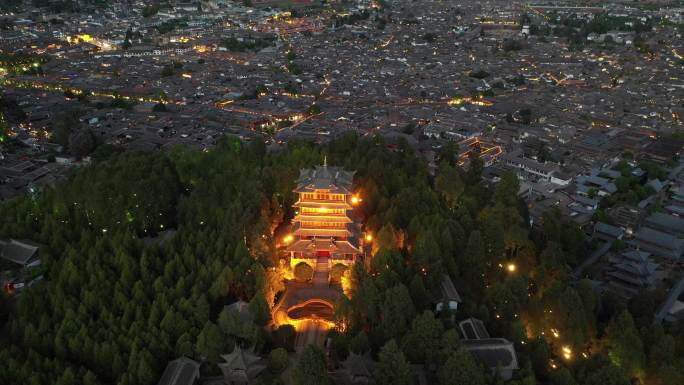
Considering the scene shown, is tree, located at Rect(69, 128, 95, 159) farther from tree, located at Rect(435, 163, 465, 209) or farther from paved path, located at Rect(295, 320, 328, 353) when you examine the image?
paved path, located at Rect(295, 320, 328, 353)

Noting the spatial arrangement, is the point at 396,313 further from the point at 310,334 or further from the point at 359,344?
the point at 310,334

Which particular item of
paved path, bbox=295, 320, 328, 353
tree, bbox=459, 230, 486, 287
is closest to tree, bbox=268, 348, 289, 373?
paved path, bbox=295, 320, 328, 353

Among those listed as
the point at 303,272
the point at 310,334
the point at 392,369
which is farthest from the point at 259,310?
the point at 392,369

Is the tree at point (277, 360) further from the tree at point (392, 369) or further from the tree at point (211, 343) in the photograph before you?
the tree at point (392, 369)

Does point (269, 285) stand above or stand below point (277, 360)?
above

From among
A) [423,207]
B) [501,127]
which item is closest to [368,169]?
[423,207]

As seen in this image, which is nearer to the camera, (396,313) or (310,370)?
(310,370)
